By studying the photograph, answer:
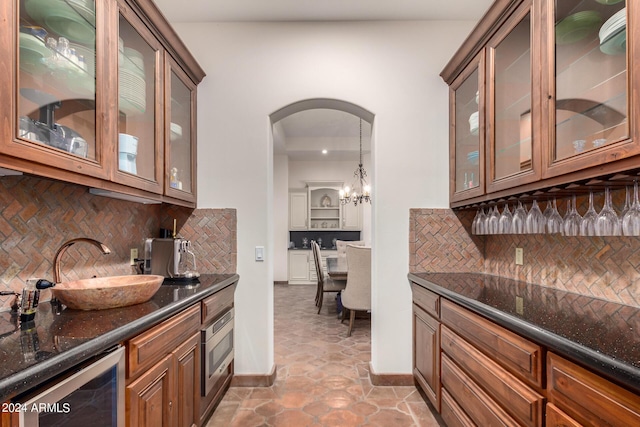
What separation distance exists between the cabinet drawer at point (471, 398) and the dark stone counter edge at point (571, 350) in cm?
37

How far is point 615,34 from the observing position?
1257 mm

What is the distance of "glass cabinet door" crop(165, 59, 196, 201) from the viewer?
7.19ft

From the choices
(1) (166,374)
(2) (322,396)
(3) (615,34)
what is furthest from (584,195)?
(1) (166,374)

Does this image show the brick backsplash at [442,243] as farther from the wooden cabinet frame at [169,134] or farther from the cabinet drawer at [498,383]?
the wooden cabinet frame at [169,134]

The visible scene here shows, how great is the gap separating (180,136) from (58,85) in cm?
110

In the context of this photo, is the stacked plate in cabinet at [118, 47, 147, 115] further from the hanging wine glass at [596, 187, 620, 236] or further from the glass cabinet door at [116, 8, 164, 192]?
the hanging wine glass at [596, 187, 620, 236]

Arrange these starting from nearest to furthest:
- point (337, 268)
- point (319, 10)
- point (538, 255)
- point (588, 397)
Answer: point (588, 397), point (538, 255), point (319, 10), point (337, 268)

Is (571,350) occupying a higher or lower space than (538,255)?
lower

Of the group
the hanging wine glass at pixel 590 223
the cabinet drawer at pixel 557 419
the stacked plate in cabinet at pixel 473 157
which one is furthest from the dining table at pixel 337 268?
the cabinet drawer at pixel 557 419

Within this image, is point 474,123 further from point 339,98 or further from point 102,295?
point 102,295

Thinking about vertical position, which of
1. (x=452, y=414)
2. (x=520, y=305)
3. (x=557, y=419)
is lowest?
(x=452, y=414)

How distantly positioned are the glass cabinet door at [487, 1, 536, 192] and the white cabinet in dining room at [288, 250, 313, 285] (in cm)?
553

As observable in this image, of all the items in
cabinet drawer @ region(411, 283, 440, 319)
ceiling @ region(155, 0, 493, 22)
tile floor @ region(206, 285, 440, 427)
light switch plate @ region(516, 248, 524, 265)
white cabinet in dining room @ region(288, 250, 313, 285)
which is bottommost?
tile floor @ region(206, 285, 440, 427)

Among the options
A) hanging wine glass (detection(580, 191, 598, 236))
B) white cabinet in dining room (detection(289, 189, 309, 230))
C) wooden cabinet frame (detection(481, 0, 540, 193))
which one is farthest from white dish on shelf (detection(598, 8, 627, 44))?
white cabinet in dining room (detection(289, 189, 309, 230))
